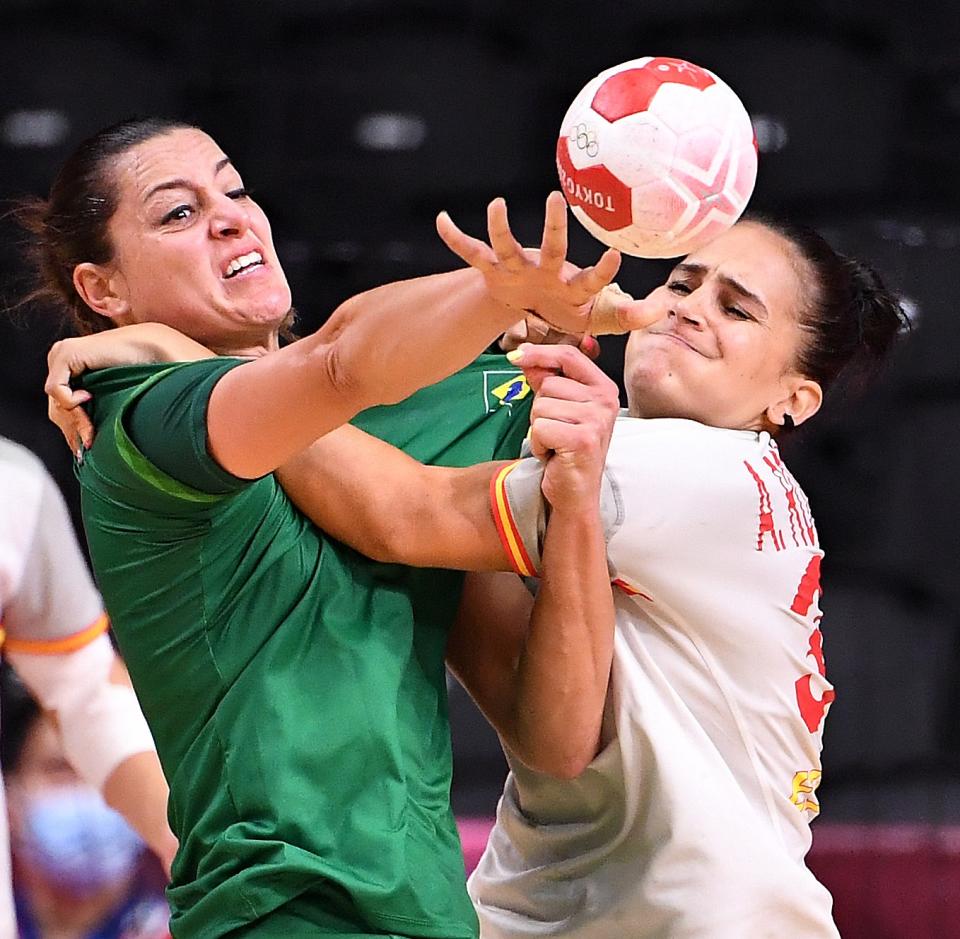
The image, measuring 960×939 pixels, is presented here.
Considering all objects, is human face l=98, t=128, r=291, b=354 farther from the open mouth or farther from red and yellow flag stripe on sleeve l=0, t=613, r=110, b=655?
red and yellow flag stripe on sleeve l=0, t=613, r=110, b=655

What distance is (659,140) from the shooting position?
1887 mm

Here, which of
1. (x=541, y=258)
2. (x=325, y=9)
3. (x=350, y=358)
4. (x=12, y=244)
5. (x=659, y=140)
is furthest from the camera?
(x=325, y=9)

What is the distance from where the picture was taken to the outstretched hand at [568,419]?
1.98 m

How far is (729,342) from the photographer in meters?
2.45

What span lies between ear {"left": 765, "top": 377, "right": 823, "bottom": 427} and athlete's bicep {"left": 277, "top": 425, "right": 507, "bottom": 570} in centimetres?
67

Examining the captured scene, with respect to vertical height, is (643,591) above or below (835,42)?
below

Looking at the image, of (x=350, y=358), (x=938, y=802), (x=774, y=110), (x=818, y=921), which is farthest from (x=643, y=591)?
(x=774, y=110)

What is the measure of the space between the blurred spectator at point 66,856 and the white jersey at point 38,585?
0.90 ft

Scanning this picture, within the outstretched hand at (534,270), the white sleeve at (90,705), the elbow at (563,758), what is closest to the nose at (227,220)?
the outstretched hand at (534,270)

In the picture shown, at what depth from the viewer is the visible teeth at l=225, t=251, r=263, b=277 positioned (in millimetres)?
2305

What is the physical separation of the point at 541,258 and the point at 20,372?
8.26 ft

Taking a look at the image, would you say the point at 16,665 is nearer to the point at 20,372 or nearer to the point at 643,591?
the point at 20,372

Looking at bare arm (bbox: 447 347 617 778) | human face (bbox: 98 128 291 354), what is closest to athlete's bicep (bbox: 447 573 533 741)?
bare arm (bbox: 447 347 617 778)

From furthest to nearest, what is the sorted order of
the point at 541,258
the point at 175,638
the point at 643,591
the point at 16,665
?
the point at 16,665 < the point at 643,591 < the point at 175,638 < the point at 541,258
